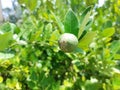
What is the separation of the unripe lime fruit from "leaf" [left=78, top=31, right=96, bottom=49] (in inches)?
1.2

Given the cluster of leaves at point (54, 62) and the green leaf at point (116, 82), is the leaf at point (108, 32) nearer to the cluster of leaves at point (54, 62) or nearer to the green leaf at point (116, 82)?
the cluster of leaves at point (54, 62)

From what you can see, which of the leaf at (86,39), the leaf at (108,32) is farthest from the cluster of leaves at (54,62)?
the leaf at (86,39)

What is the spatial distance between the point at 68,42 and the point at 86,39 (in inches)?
2.8

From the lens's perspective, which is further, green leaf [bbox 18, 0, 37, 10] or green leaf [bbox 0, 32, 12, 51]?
green leaf [bbox 18, 0, 37, 10]

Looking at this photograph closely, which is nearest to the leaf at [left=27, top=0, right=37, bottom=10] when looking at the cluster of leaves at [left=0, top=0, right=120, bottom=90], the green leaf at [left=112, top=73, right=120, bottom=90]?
the cluster of leaves at [left=0, top=0, right=120, bottom=90]

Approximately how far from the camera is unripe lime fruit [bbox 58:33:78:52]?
0.60m

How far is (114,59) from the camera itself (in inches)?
38.2

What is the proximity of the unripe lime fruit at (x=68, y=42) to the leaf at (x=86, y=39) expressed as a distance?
0.10 feet

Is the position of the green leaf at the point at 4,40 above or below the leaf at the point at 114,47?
below

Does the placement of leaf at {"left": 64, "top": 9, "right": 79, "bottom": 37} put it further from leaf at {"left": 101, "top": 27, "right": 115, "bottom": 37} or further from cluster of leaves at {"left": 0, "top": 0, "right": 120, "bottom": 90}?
leaf at {"left": 101, "top": 27, "right": 115, "bottom": 37}

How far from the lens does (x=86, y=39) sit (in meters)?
0.66

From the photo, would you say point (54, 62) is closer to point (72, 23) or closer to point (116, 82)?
point (116, 82)

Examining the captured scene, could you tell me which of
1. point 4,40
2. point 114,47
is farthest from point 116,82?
point 4,40

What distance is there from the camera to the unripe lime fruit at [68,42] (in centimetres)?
60
